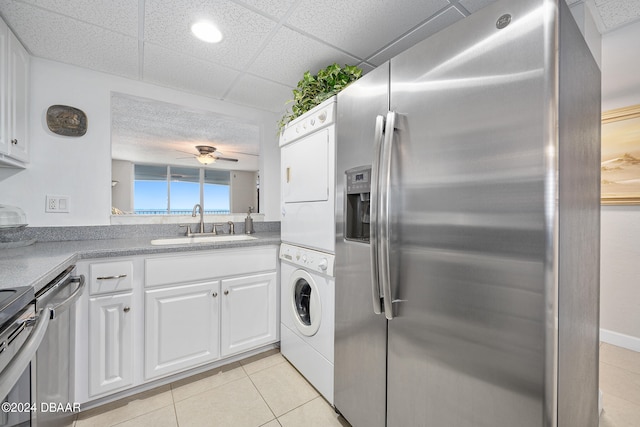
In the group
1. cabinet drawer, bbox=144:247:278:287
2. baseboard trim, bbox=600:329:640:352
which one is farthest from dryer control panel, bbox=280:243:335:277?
baseboard trim, bbox=600:329:640:352

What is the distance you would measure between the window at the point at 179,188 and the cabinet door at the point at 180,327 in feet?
11.1

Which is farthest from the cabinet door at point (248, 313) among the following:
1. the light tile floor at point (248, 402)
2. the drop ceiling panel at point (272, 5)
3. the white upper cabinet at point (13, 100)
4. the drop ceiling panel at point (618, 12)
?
the drop ceiling panel at point (618, 12)

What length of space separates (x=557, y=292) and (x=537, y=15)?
716mm

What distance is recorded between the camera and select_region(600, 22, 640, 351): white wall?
6.83ft

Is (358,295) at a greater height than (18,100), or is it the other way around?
(18,100)

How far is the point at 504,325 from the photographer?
2.42ft

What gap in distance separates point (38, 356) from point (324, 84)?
1959 millimetres

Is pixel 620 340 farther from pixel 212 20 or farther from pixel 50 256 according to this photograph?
pixel 50 256

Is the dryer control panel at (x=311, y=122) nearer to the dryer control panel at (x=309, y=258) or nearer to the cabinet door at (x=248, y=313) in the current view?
the dryer control panel at (x=309, y=258)

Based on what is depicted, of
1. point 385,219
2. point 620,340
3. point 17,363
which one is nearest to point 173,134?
point 17,363

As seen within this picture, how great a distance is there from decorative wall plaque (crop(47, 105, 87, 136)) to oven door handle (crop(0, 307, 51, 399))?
1.57 meters

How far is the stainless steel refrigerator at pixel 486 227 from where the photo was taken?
2.22 feet

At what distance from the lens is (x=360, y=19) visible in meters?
1.46

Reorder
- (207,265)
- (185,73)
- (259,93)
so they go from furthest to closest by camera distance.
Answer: (259,93) → (185,73) → (207,265)
